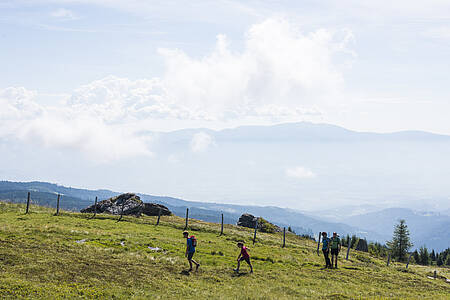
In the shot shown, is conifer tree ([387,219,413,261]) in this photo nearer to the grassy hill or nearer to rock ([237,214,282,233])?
rock ([237,214,282,233])

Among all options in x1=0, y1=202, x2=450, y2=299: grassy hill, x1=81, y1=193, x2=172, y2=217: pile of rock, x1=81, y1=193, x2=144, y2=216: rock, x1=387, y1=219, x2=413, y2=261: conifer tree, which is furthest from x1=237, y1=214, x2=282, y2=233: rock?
x1=387, y1=219, x2=413, y2=261: conifer tree

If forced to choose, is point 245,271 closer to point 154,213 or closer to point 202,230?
point 202,230

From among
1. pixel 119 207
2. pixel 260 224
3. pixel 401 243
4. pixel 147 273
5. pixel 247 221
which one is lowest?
pixel 401 243

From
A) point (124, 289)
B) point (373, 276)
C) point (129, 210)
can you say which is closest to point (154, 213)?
point (129, 210)

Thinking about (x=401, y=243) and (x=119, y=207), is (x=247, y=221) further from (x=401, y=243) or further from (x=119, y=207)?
(x=401, y=243)

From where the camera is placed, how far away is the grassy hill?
21.9 metres

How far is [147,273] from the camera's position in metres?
26.5

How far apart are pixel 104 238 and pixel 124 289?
17.0 m

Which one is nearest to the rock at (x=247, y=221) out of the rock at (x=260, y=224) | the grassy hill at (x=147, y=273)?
the rock at (x=260, y=224)

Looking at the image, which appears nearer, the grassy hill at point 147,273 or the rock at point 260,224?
the grassy hill at point 147,273

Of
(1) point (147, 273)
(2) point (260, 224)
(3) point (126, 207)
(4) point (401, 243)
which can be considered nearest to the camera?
(1) point (147, 273)

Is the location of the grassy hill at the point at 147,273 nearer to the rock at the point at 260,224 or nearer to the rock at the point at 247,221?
the rock at the point at 260,224

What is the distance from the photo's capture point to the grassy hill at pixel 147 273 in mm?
21922

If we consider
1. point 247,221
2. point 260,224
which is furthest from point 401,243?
point 260,224
